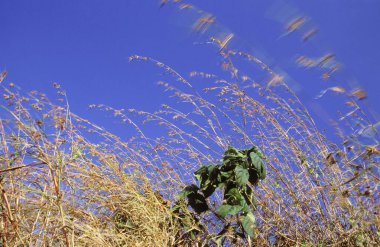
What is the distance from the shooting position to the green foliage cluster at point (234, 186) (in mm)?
1845

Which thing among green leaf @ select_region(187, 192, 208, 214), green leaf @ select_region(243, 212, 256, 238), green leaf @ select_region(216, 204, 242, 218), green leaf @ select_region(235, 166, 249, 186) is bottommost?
green leaf @ select_region(243, 212, 256, 238)

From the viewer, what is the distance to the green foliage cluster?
1.84 meters

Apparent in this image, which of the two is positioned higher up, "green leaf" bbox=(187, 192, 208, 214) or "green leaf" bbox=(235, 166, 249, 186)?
"green leaf" bbox=(187, 192, 208, 214)

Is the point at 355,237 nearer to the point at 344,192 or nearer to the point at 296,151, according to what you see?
the point at 344,192

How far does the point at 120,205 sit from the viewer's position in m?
2.07

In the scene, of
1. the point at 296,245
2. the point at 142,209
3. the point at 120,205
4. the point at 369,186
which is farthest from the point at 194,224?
the point at 369,186

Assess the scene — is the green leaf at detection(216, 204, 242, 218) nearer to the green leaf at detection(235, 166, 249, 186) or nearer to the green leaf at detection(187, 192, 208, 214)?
the green leaf at detection(235, 166, 249, 186)

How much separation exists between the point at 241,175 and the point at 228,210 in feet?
0.58

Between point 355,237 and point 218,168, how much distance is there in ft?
2.45

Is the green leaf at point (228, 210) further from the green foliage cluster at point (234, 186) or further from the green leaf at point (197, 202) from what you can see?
the green leaf at point (197, 202)

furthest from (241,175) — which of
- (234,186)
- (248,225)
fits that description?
(248,225)

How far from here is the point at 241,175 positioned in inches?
73.0

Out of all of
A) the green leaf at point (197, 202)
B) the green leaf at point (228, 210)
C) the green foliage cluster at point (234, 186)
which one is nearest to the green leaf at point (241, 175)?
the green foliage cluster at point (234, 186)

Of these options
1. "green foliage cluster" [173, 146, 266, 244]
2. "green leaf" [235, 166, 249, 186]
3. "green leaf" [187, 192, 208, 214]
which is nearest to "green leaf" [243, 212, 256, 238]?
"green foliage cluster" [173, 146, 266, 244]
